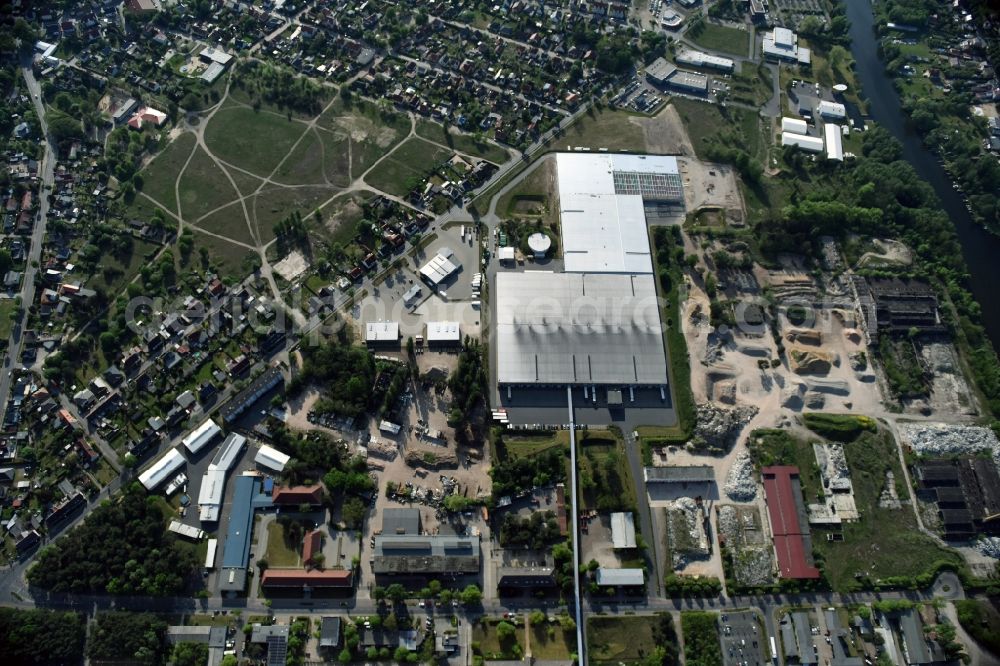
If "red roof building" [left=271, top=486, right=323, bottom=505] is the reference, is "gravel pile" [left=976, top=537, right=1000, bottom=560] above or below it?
below

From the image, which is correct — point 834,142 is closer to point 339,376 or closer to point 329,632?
point 339,376

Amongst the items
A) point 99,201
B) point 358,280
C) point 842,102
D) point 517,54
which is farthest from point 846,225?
point 99,201

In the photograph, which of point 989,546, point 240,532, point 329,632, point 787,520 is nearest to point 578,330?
point 787,520

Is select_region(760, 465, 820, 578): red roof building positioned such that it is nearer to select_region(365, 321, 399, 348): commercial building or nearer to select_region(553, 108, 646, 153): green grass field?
select_region(365, 321, 399, 348): commercial building

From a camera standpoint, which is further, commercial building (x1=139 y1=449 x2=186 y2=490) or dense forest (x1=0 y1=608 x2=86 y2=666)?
commercial building (x1=139 y1=449 x2=186 y2=490)

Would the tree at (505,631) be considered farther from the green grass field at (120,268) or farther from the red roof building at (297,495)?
the green grass field at (120,268)

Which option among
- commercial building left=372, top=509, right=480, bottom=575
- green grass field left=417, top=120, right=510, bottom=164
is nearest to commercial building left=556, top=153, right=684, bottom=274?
green grass field left=417, top=120, right=510, bottom=164
